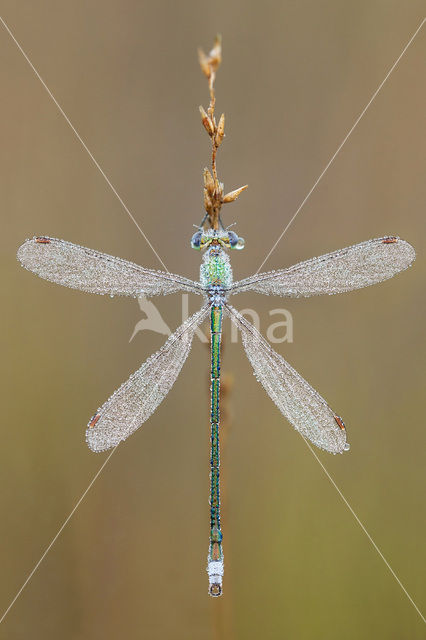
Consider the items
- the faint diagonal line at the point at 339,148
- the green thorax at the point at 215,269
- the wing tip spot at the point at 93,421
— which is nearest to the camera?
the wing tip spot at the point at 93,421

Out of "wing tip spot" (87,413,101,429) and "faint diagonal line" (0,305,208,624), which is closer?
"wing tip spot" (87,413,101,429)

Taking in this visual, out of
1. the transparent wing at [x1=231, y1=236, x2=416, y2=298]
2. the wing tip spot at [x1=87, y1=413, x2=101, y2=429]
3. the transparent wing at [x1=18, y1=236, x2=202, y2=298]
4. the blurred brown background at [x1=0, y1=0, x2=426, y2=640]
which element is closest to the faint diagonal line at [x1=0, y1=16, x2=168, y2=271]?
the blurred brown background at [x1=0, y1=0, x2=426, y2=640]

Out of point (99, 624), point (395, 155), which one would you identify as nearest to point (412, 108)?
point (395, 155)

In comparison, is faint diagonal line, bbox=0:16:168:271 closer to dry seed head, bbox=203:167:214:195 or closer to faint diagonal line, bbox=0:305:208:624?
faint diagonal line, bbox=0:305:208:624

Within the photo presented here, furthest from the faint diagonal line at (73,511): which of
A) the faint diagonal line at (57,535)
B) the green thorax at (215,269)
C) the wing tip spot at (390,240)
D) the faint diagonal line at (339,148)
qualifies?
the wing tip spot at (390,240)

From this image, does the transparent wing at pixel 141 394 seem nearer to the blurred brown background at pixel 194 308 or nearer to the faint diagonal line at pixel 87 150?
the blurred brown background at pixel 194 308

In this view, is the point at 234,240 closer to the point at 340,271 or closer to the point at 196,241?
the point at 196,241

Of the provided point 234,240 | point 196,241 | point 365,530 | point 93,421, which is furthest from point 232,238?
point 365,530

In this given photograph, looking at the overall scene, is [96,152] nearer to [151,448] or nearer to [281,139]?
[281,139]
